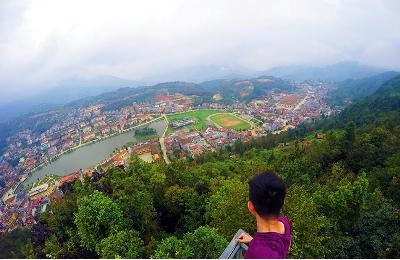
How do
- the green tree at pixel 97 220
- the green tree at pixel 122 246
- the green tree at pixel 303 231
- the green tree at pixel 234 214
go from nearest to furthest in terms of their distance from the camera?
the green tree at pixel 303 231
the green tree at pixel 234 214
the green tree at pixel 122 246
the green tree at pixel 97 220

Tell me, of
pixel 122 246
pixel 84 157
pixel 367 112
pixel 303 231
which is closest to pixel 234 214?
pixel 303 231

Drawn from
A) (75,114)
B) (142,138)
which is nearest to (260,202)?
(142,138)

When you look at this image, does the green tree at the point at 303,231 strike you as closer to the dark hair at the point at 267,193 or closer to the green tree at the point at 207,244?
the green tree at the point at 207,244

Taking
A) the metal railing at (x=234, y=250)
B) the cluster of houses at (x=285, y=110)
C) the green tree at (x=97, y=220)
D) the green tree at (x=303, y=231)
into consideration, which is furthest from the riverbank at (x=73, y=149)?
the metal railing at (x=234, y=250)

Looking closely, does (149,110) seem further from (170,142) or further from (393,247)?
(393,247)

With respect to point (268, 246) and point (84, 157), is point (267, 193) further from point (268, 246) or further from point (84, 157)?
point (84, 157)

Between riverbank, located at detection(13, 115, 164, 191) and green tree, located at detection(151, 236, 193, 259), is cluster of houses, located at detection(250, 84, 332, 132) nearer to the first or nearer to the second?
riverbank, located at detection(13, 115, 164, 191)
